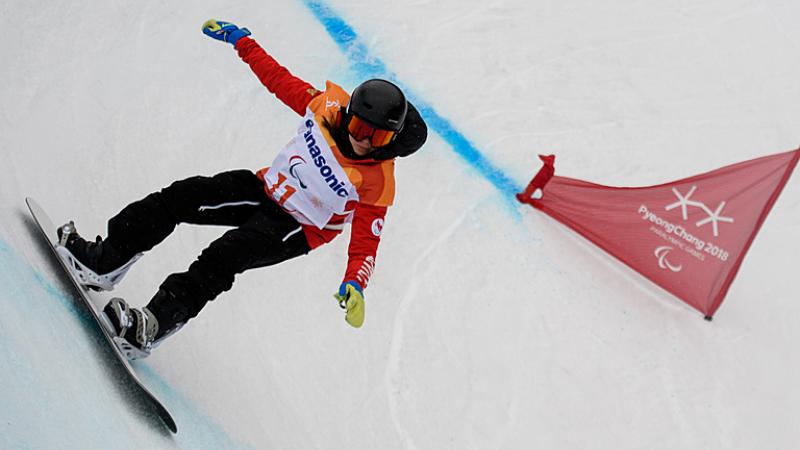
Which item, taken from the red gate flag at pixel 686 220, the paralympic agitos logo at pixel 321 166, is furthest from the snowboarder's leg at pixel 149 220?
the red gate flag at pixel 686 220

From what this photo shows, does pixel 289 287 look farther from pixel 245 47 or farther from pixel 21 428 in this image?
pixel 21 428

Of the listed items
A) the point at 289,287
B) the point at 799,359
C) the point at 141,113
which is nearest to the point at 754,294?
the point at 799,359

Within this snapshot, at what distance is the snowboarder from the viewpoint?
3576mm

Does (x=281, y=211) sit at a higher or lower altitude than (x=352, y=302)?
higher

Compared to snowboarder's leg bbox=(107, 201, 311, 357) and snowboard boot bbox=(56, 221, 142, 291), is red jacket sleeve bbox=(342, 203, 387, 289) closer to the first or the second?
snowboarder's leg bbox=(107, 201, 311, 357)

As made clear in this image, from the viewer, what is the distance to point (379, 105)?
353 centimetres

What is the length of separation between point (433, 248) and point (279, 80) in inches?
69.6

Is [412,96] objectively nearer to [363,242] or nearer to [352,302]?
A: [363,242]

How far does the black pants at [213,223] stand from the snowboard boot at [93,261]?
0.14 ft

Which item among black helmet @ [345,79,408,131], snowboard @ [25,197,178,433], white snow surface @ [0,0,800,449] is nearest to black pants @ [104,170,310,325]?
snowboard @ [25,197,178,433]

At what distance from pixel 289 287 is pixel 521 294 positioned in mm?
1462

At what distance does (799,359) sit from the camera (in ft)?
16.3

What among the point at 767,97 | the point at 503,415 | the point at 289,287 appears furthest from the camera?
the point at 767,97

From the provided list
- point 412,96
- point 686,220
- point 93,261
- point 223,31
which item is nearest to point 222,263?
point 93,261
